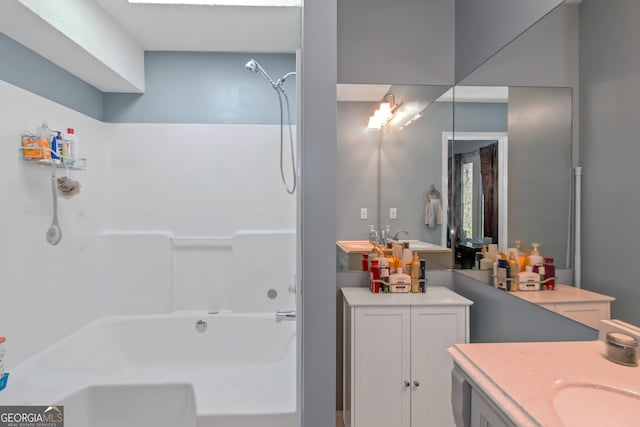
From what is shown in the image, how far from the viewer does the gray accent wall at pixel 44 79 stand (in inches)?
66.6

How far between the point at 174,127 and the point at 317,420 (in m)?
2.27

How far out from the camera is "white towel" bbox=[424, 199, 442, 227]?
7.04ft

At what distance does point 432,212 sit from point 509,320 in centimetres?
79

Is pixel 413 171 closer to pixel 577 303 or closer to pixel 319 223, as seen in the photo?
pixel 319 223

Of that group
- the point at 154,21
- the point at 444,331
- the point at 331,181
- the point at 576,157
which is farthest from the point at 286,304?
the point at 154,21

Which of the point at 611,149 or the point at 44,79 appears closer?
the point at 611,149

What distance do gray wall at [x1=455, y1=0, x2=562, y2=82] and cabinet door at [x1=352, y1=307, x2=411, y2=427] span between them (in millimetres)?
1552

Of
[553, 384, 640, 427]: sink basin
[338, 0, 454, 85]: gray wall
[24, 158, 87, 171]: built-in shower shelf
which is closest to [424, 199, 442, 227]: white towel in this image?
[338, 0, 454, 85]: gray wall

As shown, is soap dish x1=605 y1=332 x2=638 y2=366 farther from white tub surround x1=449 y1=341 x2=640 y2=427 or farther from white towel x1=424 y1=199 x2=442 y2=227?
white towel x1=424 y1=199 x2=442 y2=227

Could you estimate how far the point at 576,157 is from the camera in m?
1.16

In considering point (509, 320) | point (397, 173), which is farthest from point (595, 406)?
point (397, 173)

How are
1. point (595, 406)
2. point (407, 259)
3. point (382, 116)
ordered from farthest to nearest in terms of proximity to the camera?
point (382, 116), point (407, 259), point (595, 406)

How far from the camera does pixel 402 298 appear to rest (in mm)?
1800

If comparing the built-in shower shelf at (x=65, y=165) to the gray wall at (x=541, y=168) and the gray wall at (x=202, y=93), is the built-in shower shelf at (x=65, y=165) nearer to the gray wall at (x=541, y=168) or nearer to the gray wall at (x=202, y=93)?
the gray wall at (x=202, y=93)
